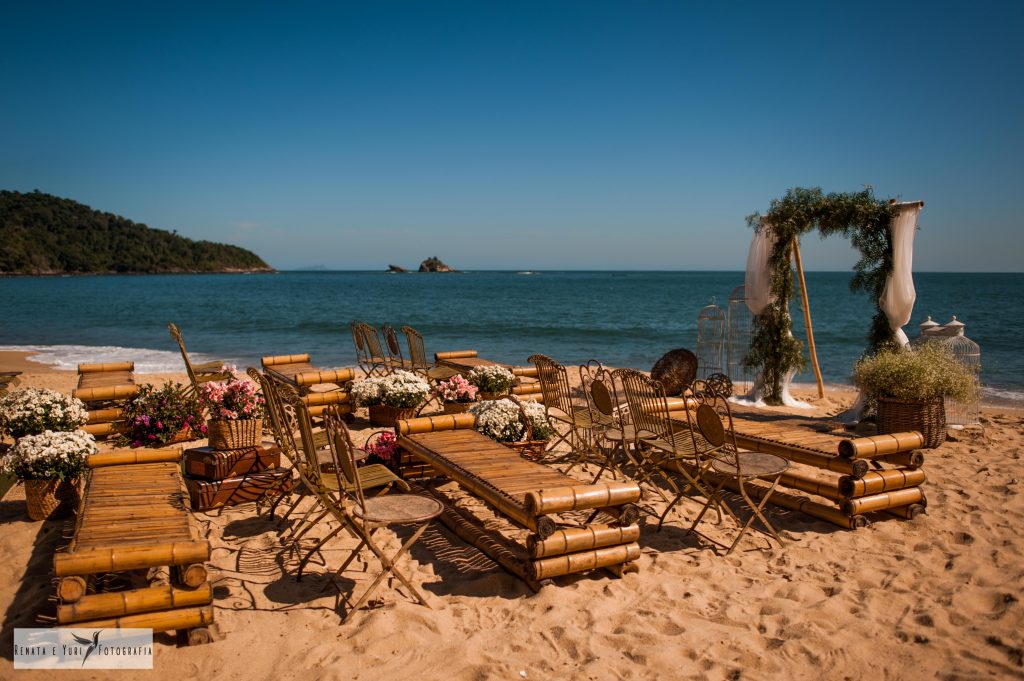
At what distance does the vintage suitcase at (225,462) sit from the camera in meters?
5.25

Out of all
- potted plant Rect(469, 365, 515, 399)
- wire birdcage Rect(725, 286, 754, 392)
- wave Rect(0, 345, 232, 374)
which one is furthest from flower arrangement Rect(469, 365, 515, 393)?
wave Rect(0, 345, 232, 374)

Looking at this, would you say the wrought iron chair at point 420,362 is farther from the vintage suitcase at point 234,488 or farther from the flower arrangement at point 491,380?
the vintage suitcase at point 234,488

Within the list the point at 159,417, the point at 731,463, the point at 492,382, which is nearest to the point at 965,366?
the point at 731,463

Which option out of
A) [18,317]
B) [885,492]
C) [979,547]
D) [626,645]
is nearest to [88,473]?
[626,645]

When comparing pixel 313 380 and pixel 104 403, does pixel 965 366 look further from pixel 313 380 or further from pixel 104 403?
pixel 104 403

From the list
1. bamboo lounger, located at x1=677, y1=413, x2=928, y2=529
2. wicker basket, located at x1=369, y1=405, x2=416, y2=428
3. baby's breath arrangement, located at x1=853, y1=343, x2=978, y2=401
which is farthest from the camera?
wicker basket, located at x1=369, y1=405, x2=416, y2=428

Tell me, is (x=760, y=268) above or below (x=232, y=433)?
above

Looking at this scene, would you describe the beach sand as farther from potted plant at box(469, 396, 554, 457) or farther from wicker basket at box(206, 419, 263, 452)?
potted plant at box(469, 396, 554, 457)

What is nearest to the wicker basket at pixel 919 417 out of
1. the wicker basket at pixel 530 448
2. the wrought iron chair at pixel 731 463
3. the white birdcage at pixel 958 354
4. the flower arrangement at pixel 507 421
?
the white birdcage at pixel 958 354

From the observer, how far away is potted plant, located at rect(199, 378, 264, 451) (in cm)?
528

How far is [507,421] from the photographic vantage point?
6031 mm

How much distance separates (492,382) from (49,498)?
179 inches

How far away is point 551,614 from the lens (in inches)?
143

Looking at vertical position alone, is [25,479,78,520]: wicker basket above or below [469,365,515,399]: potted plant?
below
